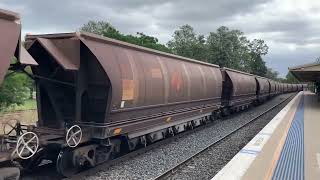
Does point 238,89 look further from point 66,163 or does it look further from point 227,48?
point 227,48

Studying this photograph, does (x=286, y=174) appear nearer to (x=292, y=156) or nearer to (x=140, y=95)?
(x=292, y=156)

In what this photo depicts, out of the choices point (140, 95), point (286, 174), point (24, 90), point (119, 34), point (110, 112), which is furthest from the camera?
point (119, 34)

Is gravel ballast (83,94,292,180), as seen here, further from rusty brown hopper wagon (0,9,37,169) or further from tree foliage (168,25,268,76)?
tree foliage (168,25,268,76)

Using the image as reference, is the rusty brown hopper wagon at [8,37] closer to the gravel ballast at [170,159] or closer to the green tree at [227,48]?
the gravel ballast at [170,159]

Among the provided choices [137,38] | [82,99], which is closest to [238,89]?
[82,99]

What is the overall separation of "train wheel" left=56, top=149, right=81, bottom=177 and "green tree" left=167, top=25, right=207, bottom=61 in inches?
3515

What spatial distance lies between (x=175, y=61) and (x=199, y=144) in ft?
10.8

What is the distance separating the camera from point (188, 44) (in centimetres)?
10844

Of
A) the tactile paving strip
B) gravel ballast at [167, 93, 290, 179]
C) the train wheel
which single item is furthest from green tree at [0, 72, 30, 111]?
the train wheel

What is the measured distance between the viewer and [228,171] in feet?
31.8

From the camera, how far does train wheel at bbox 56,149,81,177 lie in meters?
9.31

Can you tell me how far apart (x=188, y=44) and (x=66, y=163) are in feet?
329

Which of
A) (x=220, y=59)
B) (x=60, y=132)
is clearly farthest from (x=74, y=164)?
(x=220, y=59)

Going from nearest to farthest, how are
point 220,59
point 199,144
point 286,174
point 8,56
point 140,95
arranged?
point 8,56, point 286,174, point 140,95, point 199,144, point 220,59
